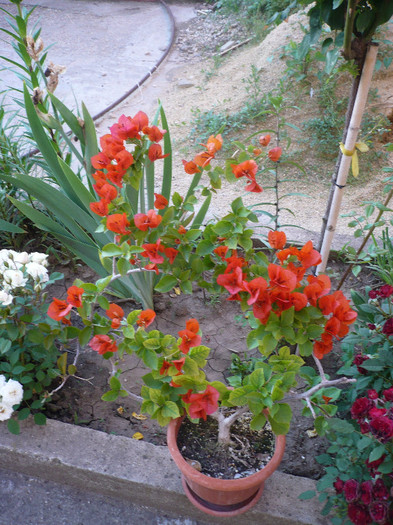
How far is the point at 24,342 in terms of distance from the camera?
5.74 ft

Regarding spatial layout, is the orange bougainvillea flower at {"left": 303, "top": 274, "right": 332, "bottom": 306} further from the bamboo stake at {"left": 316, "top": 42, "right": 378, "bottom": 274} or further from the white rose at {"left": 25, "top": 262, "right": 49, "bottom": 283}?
the white rose at {"left": 25, "top": 262, "right": 49, "bottom": 283}

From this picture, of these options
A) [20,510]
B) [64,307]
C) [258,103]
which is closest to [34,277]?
[64,307]

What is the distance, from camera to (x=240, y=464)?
1.55 metres

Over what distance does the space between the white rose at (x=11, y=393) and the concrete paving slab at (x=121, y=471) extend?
0.15 m


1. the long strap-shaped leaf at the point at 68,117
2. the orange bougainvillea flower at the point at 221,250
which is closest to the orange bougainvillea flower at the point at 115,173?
the orange bougainvillea flower at the point at 221,250

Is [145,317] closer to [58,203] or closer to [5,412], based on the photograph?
[5,412]

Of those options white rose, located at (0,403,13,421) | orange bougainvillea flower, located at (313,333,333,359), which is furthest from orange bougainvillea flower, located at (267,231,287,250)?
white rose, located at (0,403,13,421)

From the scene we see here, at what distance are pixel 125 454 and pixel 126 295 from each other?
2.46 feet

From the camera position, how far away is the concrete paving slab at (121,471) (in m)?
1.55

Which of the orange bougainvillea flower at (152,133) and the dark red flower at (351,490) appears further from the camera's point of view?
the orange bougainvillea flower at (152,133)

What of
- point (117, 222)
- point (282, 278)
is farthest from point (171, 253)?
point (282, 278)

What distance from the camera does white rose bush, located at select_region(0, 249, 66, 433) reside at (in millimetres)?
1616

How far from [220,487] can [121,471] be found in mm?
383

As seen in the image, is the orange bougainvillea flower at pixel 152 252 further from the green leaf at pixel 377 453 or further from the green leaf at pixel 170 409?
the green leaf at pixel 377 453
